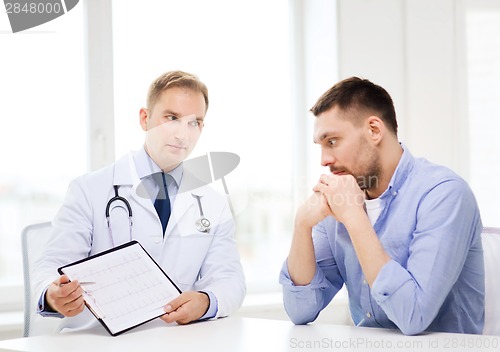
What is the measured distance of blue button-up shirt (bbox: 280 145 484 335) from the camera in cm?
163

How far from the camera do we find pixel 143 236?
83.0 inches

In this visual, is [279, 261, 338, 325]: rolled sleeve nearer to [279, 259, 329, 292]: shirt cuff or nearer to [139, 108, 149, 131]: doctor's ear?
[279, 259, 329, 292]: shirt cuff

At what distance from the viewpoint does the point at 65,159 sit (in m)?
3.28

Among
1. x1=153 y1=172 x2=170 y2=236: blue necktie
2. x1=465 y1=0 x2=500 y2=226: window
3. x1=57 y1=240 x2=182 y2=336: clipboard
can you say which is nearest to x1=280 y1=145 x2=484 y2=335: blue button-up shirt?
x1=57 y1=240 x2=182 y2=336: clipboard

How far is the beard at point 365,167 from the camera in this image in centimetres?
187

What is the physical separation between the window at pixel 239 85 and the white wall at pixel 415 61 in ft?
1.39

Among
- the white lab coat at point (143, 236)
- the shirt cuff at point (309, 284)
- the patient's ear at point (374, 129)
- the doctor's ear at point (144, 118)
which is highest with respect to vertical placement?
the doctor's ear at point (144, 118)

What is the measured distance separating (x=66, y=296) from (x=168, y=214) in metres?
0.52

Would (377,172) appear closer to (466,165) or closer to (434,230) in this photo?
(434,230)

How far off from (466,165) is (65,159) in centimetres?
208

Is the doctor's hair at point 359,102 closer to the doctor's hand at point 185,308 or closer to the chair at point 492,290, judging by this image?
the chair at point 492,290

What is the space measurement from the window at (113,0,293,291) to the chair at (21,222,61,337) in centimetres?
114

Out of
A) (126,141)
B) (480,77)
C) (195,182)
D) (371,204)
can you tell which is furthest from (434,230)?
(480,77)

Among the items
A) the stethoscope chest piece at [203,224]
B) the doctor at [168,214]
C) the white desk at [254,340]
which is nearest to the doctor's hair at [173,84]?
the doctor at [168,214]
